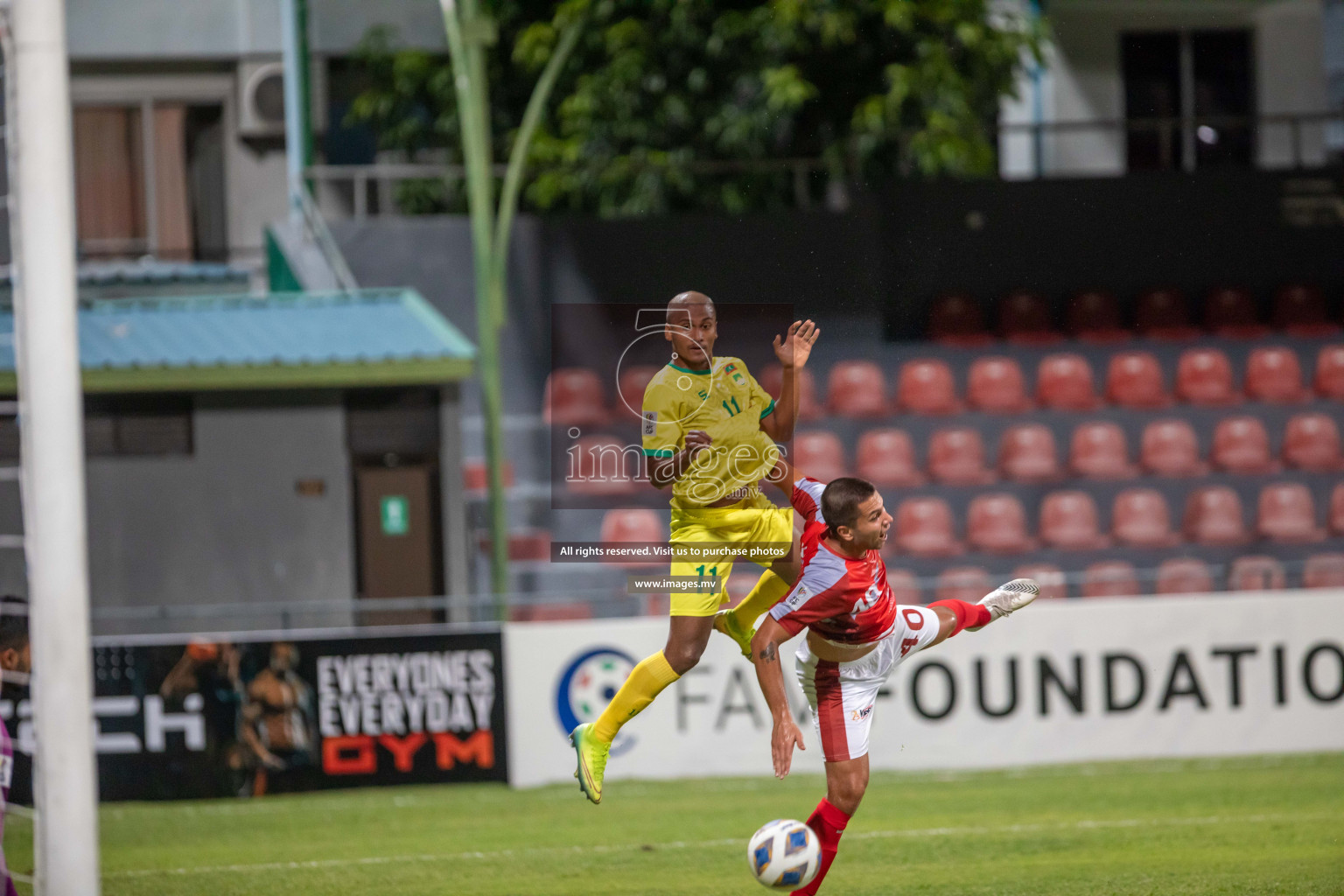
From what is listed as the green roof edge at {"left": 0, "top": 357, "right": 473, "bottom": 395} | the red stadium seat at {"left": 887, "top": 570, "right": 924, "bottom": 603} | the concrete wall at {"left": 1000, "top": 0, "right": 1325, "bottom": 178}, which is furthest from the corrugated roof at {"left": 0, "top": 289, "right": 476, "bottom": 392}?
the concrete wall at {"left": 1000, "top": 0, "right": 1325, "bottom": 178}

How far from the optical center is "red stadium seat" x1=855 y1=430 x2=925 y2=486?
12070 mm

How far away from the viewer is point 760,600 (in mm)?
5852

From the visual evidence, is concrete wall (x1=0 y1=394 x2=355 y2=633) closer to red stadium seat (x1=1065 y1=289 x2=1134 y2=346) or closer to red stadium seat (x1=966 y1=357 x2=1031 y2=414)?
red stadium seat (x1=966 y1=357 x2=1031 y2=414)

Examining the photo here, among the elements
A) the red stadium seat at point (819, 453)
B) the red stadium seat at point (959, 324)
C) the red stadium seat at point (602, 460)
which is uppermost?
the red stadium seat at point (959, 324)

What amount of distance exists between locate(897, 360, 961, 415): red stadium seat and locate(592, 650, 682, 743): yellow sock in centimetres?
698

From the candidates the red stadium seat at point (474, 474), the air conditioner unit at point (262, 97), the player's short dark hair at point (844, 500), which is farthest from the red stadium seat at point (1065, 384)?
the air conditioner unit at point (262, 97)

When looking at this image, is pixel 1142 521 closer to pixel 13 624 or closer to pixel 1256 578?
pixel 1256 578

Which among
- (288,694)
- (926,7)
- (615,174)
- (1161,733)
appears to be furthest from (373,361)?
(1161,733)

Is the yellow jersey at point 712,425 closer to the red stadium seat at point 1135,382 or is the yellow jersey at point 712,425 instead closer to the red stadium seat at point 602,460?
the red stadium seat at point 602,460

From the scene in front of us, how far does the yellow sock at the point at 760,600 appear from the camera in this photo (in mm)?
5793

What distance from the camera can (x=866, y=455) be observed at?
12.1 metres

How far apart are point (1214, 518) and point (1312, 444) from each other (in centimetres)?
121

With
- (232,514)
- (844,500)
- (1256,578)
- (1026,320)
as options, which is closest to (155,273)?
(232,514)

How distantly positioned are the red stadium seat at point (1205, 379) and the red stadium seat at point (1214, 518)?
89cm
